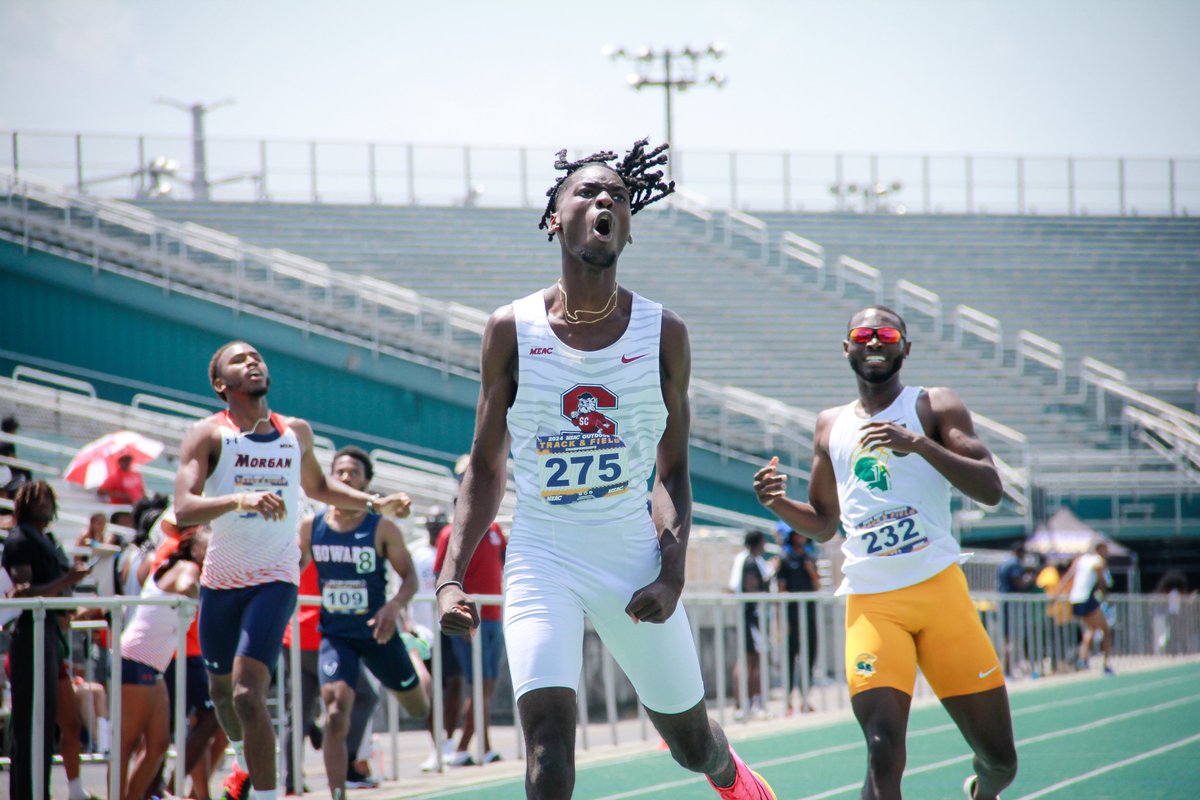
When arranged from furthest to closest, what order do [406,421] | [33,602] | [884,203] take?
1. [884,203]
2. [406,421]
3. [33,602]

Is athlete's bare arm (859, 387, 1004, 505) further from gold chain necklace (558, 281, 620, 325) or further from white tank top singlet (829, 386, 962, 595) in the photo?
gold chain necklace (558, 281, 620, 325)

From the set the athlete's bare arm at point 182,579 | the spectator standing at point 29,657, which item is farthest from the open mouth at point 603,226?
the athlete's bare arm at point 182,579

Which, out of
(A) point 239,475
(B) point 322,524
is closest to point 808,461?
A: (B) point 322,524

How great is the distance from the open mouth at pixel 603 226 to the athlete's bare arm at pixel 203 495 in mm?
2624

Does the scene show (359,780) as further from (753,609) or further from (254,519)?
(753,609)

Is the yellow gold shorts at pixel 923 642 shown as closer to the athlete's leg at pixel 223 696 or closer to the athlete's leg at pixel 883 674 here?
the athlete's leg at pixel 883 674

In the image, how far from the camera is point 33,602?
6941 millimetres

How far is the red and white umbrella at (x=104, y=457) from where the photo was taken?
48.4 ft

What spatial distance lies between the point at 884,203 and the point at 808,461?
15.1 m

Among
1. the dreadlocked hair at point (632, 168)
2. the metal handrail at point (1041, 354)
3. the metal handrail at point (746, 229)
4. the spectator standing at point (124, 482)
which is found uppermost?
the metal handrail at point (746, 229)

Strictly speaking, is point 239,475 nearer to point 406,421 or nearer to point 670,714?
point 670,714

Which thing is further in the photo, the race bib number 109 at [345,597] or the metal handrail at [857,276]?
the metal handrail at [857,276]

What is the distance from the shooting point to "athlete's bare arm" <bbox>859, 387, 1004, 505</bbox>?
5730 millimetres

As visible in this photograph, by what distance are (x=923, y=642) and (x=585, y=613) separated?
1811 millimetres
